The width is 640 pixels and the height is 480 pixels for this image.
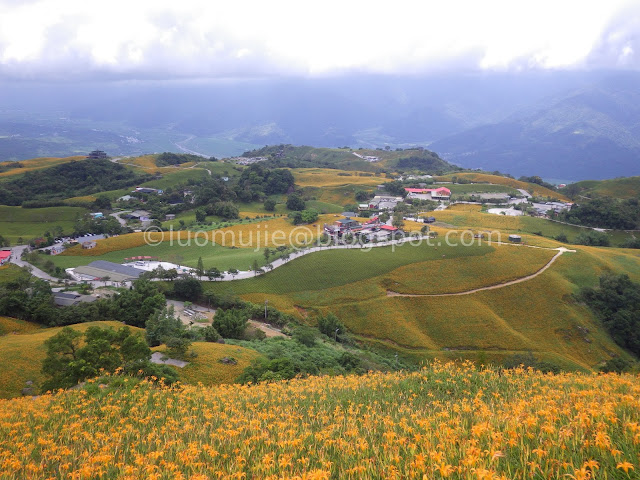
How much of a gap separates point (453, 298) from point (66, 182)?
11372 cm

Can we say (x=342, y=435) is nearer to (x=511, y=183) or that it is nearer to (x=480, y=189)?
(x=480, y=189)

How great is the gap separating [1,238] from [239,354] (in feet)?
210

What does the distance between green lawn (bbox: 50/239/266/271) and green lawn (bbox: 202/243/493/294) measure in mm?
5067

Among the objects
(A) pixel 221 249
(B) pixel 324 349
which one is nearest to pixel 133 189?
(A) pixel 221 249

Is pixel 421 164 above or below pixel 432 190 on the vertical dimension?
above

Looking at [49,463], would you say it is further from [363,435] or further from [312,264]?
[312,264]

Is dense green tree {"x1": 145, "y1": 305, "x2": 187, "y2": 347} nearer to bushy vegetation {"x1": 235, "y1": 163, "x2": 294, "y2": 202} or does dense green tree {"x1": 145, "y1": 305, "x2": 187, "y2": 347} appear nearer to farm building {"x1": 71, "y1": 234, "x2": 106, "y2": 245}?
farm building {"x1": 71, "y1": 234, "x2": 106, "y2": 245}

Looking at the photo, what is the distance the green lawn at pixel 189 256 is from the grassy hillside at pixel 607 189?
100195mm

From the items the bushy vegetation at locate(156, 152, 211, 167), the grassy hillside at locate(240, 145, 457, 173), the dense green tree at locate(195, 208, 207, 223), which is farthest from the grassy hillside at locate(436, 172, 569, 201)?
the bushy vegetation at locate(156, 152, 211, 167)

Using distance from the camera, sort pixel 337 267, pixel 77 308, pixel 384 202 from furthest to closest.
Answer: pixel 384 202, pixel 337 267, pixel 77 308

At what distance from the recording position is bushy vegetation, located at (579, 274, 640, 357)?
43.8 metres

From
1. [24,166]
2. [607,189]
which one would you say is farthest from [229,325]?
[24,166]

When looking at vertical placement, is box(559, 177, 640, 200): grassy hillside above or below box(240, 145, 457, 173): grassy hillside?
below

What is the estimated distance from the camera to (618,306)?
4659cm
